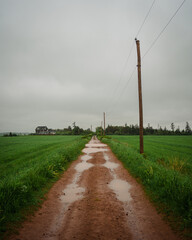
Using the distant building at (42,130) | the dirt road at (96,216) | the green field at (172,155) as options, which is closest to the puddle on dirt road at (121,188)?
the dirt road at (96,216)

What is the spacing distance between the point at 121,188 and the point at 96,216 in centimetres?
232

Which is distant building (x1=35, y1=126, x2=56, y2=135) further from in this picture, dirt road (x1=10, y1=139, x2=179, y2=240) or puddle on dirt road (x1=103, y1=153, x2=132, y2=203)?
dirt road (x1=10, y1=139, x2=179, y2=240)

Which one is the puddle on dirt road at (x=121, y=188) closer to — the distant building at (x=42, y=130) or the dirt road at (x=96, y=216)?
the dirt road at (x=96, y=216)

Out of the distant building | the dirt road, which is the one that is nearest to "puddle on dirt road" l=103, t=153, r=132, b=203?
the dirt road

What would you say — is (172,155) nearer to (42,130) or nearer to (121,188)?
(121,188)

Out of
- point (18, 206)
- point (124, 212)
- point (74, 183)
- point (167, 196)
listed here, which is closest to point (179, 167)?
point (167, 196)

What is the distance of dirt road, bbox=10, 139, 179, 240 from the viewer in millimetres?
2961

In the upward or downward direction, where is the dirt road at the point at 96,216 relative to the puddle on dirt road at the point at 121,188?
upward

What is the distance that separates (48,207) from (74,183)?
215 centimetres

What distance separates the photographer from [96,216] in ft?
11.8

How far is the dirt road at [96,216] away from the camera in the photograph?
9.71ft

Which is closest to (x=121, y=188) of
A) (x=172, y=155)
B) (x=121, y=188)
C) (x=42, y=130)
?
(x=121, y=188)

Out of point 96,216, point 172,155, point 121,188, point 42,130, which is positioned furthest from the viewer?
point 42,130

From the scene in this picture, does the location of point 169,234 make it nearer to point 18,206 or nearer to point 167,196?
point 167,196
